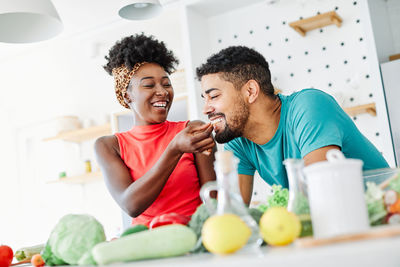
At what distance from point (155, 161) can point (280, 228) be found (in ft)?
3.57

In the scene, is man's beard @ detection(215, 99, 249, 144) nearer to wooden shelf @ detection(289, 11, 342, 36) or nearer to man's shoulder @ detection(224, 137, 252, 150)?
man's shoulder @ detection(224, 137, 252, 150)

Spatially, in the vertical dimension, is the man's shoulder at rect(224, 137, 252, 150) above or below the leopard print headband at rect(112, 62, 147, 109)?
below

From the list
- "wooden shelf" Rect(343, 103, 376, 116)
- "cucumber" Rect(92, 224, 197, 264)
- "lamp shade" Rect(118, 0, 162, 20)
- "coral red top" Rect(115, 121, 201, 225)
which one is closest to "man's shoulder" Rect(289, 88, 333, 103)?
"coral red top" Rect(115, 121, 201, 225)

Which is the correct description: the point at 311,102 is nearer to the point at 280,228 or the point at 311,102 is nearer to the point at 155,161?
the point at 155,161

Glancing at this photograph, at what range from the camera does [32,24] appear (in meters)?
2.14

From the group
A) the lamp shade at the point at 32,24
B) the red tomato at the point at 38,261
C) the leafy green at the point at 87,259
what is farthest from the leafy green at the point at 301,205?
the lamp shade at the point at 32,24

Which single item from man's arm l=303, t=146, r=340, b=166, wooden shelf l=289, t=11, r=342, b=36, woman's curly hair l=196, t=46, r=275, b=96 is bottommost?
man's arm l=303, t=146, r=340, b=166

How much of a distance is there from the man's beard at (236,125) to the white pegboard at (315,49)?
79.2 inches

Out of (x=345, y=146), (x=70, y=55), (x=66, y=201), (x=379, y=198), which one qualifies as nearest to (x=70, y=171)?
(x=66, y=201)

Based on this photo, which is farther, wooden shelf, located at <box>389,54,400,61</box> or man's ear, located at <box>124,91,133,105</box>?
wooden shelf, located at <box>389,54,400,61</box>

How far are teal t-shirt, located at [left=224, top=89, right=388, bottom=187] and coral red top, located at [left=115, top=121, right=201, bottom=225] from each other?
12.2 inches

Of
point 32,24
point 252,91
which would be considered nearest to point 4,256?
point 252,91

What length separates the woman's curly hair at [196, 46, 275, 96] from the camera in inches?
74.0

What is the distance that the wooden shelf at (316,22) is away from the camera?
364cm
